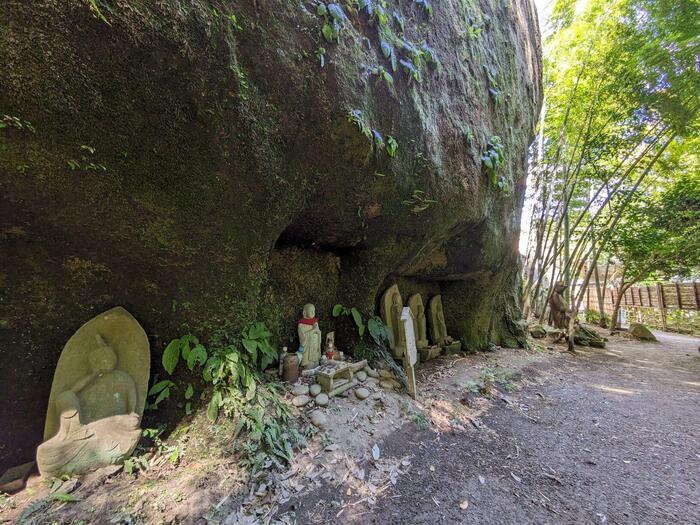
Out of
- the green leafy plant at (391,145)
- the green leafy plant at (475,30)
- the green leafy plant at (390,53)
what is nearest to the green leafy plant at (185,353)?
the green leafy plant at (391,145)

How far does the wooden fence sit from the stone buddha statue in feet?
54.8

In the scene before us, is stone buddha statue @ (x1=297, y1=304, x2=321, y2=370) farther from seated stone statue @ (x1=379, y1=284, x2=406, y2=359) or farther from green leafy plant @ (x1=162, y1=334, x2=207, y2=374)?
seated stone statue @ (x1=379, y1=284, x2=406, y2=359)

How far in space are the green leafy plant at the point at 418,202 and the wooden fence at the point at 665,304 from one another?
1550 cm

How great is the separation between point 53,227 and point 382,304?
4.31 m

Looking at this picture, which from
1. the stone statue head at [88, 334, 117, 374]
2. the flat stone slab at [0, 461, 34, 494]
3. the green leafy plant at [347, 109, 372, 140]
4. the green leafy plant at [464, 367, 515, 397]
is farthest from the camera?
the green leafy plant at [464, 367, 515, 397]

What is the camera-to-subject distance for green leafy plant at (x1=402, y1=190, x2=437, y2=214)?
3620 mm

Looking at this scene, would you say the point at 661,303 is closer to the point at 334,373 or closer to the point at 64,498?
the point at 334,373

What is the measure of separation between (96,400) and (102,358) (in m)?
0.36

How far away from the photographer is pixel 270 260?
3705mm

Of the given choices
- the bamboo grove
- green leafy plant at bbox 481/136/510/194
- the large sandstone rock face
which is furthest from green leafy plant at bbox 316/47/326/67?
the bamboo grove

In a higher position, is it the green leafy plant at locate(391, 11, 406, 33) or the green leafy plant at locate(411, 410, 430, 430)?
the green leafy plant at locate(391, 11, 406, 33)

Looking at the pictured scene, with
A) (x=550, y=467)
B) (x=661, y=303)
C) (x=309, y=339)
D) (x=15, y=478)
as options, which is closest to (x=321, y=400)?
(x=309, y=339)

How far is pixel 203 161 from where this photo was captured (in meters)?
2.20

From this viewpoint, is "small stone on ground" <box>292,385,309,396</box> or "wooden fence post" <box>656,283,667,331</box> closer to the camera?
"small stone on ground" <box>292,385,309,396</box>
